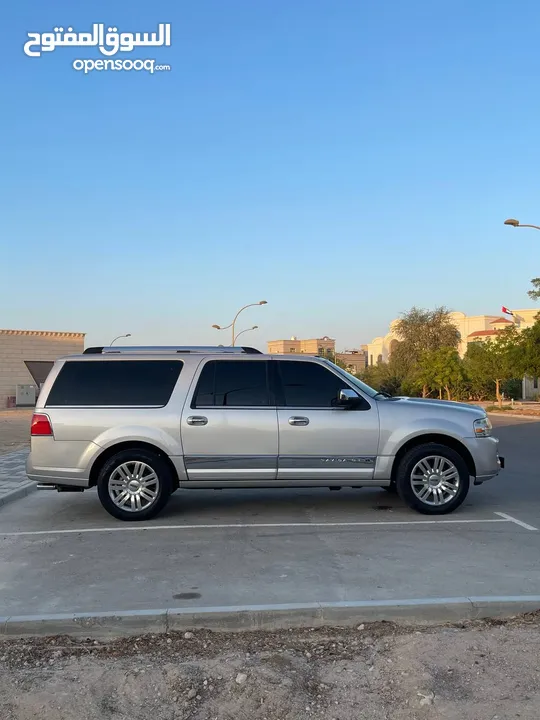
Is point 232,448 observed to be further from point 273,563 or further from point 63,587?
point 63,587

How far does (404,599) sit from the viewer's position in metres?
4.95

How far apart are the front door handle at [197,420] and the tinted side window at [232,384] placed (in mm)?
157

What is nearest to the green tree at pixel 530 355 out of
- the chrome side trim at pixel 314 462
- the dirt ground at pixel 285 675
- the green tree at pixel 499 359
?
the green tree at pixel 499 359

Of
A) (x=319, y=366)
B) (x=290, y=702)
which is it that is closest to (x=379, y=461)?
(x=319, y=366)

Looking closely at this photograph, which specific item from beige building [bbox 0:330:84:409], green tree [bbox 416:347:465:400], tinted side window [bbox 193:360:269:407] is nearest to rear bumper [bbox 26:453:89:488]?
tinted side window [bbox 193:360:269:407]

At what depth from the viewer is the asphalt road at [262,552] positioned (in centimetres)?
522

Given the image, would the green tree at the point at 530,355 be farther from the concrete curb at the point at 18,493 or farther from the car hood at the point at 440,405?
the concrete curb at the point at 18,493

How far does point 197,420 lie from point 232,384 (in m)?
0.63

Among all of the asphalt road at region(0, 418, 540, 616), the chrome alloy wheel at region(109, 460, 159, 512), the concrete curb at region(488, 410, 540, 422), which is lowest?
the concrete curb at region(488, 410, 540, 422)

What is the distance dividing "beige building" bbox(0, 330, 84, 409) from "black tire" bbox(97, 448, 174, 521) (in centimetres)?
5281

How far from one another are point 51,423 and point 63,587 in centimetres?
297

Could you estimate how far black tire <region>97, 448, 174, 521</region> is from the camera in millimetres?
7984

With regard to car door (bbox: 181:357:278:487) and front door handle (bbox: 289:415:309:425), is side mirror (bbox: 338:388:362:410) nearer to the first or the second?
front door handle (bbox: 289:415:309:425)

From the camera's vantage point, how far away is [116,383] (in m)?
8.29
